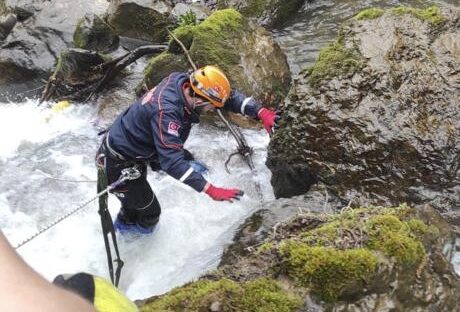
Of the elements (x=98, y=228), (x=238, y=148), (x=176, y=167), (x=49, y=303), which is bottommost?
(x=98, y=228)

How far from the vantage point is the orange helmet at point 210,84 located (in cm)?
524

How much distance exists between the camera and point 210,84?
5250 millimetres

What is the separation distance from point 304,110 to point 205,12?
20.5ft

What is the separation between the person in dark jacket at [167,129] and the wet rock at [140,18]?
613 centimetres

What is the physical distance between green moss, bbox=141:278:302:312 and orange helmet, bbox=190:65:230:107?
2.64 metres

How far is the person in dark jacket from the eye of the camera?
515 cm

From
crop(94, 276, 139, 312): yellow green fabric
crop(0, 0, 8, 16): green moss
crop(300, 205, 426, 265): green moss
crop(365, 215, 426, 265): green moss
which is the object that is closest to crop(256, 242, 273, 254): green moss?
crop(300, 205, 426, 265): green moss

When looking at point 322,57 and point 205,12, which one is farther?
point 205,12

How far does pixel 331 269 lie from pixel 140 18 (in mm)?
9990

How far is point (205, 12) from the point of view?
1136 centimetres

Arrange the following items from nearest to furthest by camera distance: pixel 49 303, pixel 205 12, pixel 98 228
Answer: pixel 49 303, pixel 98 228, pixel 205 12

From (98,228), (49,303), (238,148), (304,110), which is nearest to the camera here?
(49,303)

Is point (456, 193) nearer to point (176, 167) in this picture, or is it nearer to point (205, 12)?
point (176, 167)

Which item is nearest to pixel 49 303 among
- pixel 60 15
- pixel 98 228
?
pixel 98 228
